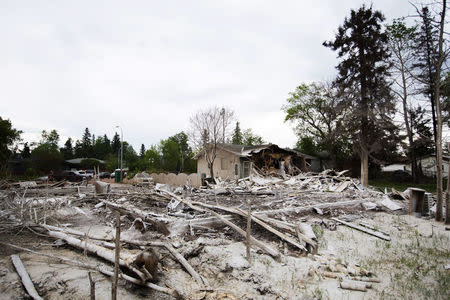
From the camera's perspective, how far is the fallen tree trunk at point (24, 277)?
12.3 ft

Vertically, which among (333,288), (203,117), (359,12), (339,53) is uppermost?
(359,12)

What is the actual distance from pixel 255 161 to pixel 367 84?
1195cm

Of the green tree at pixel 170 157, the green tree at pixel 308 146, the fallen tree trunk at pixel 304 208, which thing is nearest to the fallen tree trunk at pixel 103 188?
the fallen tree trunk at pixel 304 208

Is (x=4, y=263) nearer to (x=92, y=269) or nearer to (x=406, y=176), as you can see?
(x=92, y=269)

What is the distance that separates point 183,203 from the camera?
9555mm

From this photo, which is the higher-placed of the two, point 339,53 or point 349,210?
point 339,53

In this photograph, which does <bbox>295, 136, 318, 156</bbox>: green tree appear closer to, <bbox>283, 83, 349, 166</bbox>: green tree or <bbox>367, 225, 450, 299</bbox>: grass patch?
<bbox>283, 83, 349, 166</bbox>: green tree

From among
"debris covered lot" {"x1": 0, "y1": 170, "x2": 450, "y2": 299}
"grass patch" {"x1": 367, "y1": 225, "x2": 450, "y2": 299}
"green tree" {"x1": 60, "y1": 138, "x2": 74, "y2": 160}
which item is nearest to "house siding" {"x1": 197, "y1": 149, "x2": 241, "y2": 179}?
"debris covered lot" {"x1": 0, "y1": 170, "x2": 450, "y2": 299}

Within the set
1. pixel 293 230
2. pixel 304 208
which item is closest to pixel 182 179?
pixel 304 208

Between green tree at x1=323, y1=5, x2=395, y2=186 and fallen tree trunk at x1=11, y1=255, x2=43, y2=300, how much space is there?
22.6m

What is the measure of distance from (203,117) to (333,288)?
84.3 feet

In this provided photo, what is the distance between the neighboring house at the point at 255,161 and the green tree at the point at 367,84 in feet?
21.0

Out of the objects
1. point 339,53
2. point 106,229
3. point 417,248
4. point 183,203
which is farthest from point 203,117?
point 417,248

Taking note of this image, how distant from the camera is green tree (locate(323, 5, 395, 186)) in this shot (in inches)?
854
